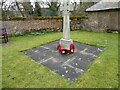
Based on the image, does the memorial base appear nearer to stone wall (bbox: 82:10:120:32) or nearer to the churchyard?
the churchyard

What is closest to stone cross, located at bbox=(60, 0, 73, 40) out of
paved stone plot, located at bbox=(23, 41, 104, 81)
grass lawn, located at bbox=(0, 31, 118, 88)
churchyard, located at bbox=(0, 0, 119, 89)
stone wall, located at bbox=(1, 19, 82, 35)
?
churchyard, located at bbox=(0, 0, 119, 89)

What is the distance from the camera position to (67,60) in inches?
213

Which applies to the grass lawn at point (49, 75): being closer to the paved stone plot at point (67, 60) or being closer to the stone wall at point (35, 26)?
the paved stone plot at point (67, 60)

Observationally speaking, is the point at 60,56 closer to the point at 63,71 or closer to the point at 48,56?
the point at 48,56

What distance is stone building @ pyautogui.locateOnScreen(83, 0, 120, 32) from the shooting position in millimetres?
11977

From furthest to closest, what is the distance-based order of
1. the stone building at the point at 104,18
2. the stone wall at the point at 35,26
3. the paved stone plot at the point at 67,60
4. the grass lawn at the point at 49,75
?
the stone building at the point at 104,18 → the stone wall at the point at 35,26 → the paved stone plot at the point at 67,60 → the grass lawn at the point at 49,75

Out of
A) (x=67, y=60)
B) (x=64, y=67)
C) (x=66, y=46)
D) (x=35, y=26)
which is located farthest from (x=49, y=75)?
(x=35, y=26)

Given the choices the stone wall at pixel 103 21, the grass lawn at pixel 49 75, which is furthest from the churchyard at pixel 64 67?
the stone wall at pixel 103 21

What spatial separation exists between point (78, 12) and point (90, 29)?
795 cm

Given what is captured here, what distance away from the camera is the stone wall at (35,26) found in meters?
11.3

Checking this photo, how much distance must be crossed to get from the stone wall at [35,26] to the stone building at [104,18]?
1.21m

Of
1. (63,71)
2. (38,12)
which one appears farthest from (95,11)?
(63,71)

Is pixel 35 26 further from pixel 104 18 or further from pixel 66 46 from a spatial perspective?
pixel 66 46

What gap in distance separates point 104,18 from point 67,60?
8819 mm
